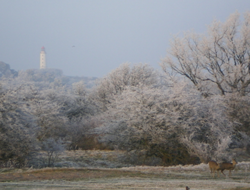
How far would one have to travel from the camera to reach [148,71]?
4284cm

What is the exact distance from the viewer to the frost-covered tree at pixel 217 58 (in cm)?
2790

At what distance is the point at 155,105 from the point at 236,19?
1463cm

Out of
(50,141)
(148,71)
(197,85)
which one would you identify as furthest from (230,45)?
(50,141)

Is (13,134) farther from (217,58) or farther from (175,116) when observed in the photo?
(217,58)

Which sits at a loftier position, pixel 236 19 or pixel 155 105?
pixel 236 19

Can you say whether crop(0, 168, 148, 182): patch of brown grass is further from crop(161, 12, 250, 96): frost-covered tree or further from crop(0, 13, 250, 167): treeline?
crop(161, 12, 250, 96): frost-covered tree

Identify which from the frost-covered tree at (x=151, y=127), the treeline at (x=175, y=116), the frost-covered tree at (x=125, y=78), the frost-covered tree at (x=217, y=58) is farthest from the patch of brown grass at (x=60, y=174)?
the frost-covered tree at (x=125, y=78)

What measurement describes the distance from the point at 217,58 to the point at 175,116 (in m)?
11.7

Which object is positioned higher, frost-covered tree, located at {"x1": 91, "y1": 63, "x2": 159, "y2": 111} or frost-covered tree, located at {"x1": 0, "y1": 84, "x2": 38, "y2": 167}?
frost-covered tree, located at {"x1": 91, "y1": 63, "x2": 159, "y2": 111}

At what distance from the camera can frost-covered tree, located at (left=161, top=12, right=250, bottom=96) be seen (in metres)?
27.9

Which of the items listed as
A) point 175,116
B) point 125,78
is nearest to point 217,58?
point 175,116

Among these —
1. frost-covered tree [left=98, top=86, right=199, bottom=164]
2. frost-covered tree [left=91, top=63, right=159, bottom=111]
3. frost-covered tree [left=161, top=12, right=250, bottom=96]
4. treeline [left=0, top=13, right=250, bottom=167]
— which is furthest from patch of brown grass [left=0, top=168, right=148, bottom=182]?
frost-covered tree [left=91, top=63, right=159, bottom=111]

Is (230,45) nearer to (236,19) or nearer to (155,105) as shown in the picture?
(236,19)

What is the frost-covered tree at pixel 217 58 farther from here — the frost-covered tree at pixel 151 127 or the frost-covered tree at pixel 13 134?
the frost-covered tree at pixel 13 134
